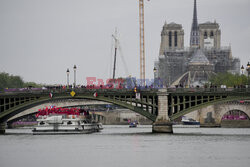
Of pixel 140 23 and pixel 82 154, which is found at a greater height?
pixel 140 23

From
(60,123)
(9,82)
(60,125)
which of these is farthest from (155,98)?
(9,82)

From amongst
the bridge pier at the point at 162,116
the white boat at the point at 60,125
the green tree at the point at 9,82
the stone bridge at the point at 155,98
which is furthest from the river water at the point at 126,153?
the green tree at the point at 9,82

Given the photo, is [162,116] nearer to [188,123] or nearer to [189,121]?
[188,123]

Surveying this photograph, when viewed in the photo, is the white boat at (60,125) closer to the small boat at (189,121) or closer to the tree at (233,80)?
the tree at (233,80)

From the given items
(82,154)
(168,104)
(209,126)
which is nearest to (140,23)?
(209,126)

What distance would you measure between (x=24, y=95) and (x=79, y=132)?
34.2 ft

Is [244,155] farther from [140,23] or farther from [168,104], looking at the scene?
[140,23]

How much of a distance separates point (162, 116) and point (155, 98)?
17.9 ft

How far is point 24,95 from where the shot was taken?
97375 millimetres

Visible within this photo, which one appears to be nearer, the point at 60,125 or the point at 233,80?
the point at 60,125

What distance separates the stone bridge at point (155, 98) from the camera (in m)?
90.2

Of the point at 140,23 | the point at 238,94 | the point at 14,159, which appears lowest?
the point at 14,159

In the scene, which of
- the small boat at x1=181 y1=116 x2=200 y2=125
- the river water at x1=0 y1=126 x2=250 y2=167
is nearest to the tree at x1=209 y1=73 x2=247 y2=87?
the small boat at x1=181 y1=116 x2=200 y2=125

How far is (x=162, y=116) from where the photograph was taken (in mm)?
93250
